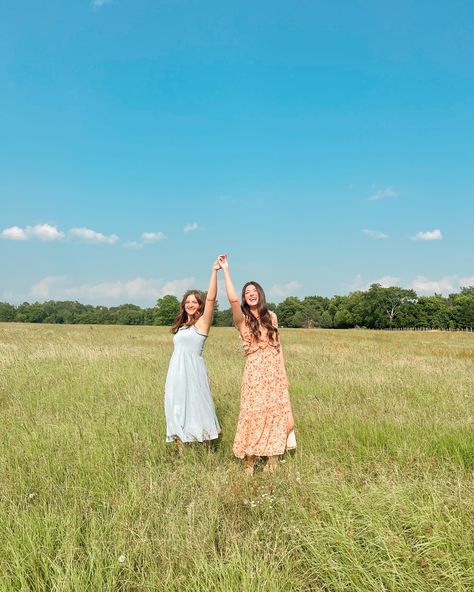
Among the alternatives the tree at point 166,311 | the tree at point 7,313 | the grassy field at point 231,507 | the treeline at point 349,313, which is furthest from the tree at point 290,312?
the grassy field at point 231,507

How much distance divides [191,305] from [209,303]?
0.42m

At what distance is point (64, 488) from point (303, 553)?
7.19 feet

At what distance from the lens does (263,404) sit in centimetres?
471

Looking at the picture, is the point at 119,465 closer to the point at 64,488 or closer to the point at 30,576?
the point at 64,488

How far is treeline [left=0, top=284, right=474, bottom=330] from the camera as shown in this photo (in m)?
103

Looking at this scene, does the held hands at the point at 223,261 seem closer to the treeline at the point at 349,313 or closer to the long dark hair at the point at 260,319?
the long dark hair at the point at 260,319

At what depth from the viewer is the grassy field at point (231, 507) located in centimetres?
250

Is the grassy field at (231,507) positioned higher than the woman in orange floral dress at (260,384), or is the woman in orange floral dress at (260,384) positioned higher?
the woman in orange floral dress at (260,384)

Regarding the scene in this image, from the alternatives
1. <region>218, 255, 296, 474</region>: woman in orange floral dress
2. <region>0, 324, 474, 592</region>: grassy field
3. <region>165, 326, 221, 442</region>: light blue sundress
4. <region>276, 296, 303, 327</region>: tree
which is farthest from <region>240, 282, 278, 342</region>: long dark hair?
<region>276, 296, 303, 327</region>: tree

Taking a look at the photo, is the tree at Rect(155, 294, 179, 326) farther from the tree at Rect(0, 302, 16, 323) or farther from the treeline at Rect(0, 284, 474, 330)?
the tree at Rect(0, 302, 16, 323)

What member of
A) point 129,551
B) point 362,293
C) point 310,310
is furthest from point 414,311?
point 129,551

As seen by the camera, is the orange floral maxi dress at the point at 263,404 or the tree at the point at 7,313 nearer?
the orange floral maxi dress at the point at 263,404

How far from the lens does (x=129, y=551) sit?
8.87 ft

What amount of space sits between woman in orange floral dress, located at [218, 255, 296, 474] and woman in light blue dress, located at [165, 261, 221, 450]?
41cm
